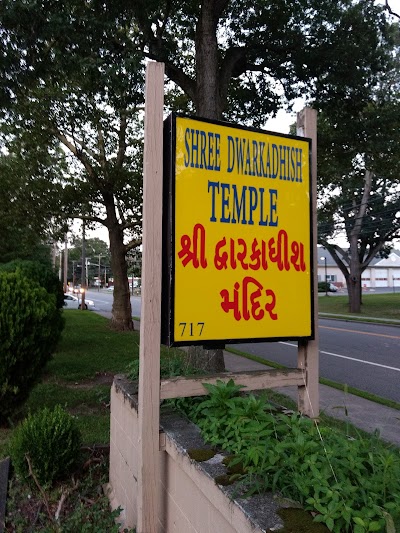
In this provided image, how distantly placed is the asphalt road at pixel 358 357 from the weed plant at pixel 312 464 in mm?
6183

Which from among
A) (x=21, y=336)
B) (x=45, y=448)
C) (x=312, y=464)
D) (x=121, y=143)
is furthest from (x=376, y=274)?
(x=312, y=464)

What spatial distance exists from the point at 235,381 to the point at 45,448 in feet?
6.71

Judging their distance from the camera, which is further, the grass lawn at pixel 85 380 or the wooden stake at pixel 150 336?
the grass lawn at pixel 85 380

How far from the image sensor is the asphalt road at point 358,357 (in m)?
8.69

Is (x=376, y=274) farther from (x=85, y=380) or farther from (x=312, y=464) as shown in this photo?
(x=312, y=464)

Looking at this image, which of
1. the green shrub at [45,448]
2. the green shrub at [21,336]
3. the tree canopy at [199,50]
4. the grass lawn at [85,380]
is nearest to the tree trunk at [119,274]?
the grass lawn at [85,380]

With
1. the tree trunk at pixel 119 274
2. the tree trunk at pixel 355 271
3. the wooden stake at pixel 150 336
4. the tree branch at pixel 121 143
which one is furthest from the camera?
the tree trunk at pixel 355 271

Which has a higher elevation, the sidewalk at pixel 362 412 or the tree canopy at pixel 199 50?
the tree canopy at pixel 199 50

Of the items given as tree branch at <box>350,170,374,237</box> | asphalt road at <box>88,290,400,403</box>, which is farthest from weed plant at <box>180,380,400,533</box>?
tree branch at <box>350,170,374,237</box>

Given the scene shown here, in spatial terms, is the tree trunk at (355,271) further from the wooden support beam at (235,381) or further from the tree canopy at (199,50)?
the wooden support beam at (235,381)

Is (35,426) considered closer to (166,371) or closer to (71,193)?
(166,371)

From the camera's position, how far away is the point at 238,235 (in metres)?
2.51

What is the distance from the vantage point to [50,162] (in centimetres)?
1541

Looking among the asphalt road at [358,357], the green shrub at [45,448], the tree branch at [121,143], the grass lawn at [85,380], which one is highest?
the tree branch at [121,143]
